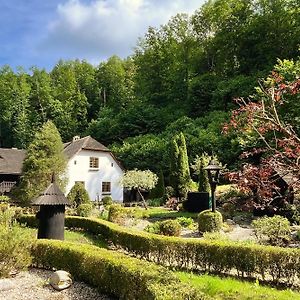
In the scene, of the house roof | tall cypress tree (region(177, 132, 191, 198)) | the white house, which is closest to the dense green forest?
tall cypress tree (region(177, 132, 191, 198))

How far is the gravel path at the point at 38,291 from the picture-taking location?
794cm

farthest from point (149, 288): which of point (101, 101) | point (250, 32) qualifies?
point (101, 101)

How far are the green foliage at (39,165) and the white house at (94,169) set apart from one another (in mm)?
6267

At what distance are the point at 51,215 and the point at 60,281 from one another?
5.28m

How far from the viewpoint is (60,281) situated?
8.55 metres

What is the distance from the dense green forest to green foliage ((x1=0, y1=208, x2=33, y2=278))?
2324cm

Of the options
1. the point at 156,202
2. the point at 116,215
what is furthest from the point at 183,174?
the point at 116,215

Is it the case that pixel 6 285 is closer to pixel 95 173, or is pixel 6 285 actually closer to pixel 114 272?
pixel 114 272

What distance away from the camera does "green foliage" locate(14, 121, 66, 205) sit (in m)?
25.3

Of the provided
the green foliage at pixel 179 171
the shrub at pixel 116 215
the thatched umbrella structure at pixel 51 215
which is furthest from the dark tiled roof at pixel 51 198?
the green foliage at pixel 179 171

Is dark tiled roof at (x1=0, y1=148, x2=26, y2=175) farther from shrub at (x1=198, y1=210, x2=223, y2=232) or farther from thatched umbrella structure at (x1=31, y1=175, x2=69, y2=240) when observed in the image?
shrub at (x1=198, y1=210, x2=223, y2=232)

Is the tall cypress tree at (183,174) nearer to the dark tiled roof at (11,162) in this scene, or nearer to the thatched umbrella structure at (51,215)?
the dark tiled roof at (11,162)

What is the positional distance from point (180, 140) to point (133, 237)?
19.9 meters

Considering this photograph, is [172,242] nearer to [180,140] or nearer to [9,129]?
[180,140]
